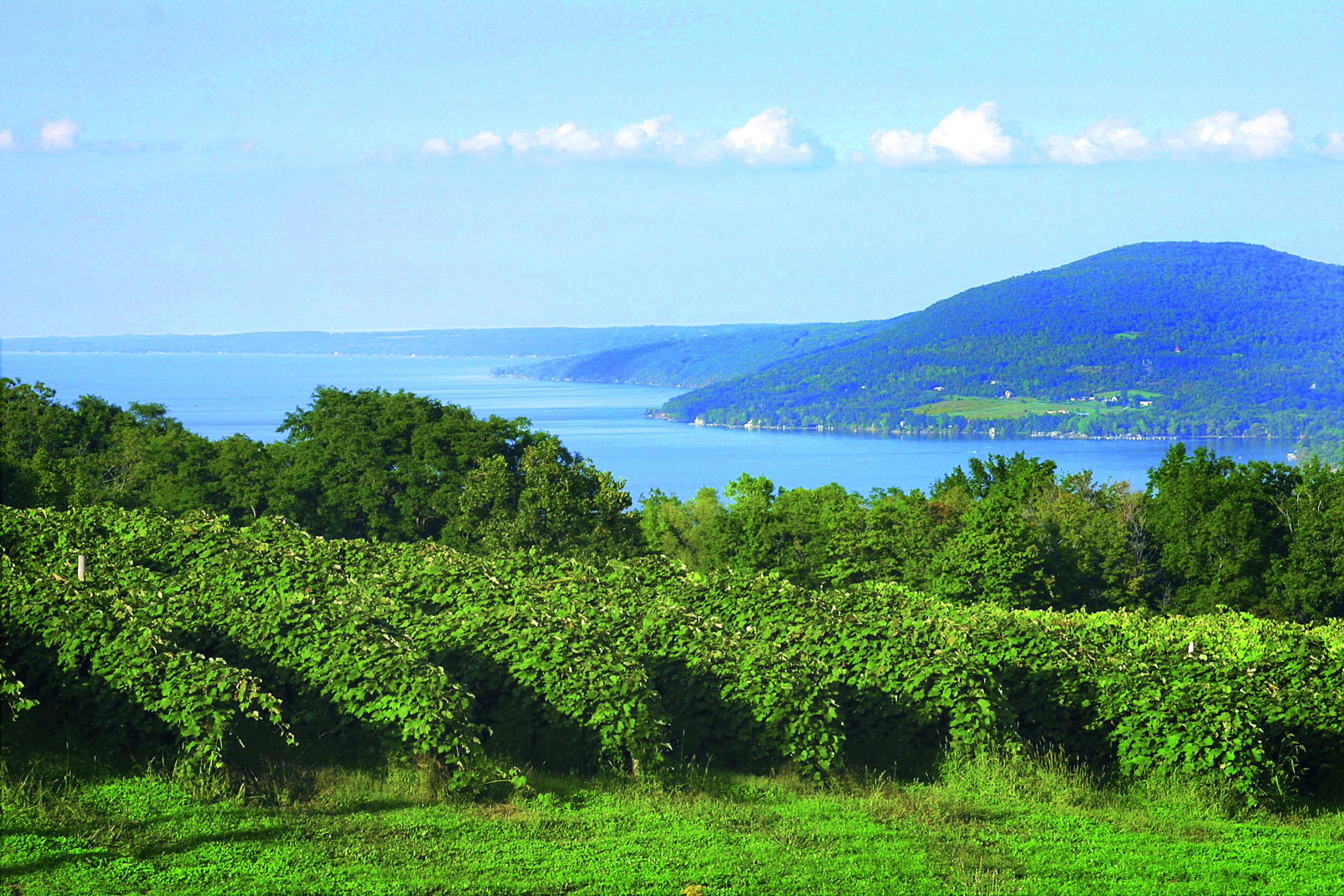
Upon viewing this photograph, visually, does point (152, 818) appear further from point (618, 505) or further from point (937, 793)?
point (618, 505)

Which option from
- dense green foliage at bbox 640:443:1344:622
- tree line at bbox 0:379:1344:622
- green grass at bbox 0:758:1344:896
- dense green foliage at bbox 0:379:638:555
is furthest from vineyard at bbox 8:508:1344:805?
dense green foliage at bbox 640:443:1344:622

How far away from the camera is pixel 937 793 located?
10977mm

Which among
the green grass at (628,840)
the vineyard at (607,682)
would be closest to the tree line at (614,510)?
the vineyard at (607,682)

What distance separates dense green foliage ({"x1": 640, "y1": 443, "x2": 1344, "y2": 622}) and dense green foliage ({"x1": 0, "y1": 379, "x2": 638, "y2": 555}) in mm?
6394

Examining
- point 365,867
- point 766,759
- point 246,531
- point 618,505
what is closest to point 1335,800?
point 766,759

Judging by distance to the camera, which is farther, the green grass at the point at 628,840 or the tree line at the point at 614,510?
the tree line at the point at 614,510

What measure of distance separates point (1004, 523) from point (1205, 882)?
93.8 feet

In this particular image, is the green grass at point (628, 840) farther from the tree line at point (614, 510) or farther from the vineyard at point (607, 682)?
the tree line at point (614, 510)

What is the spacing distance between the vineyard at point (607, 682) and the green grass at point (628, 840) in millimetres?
499

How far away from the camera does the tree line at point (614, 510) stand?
36.2m

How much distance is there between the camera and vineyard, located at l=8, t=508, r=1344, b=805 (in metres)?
10.9

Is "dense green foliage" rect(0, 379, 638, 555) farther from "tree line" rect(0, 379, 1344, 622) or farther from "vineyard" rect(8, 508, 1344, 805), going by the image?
"vineyard" rect(8, 508, 1344, 805)

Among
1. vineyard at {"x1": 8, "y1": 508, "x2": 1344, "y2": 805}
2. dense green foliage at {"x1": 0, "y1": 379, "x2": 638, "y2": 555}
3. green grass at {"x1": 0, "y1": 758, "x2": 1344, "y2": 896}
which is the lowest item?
green grass at {"x1": 0, "y1": 758, "x2": 1344, "y2": 896}

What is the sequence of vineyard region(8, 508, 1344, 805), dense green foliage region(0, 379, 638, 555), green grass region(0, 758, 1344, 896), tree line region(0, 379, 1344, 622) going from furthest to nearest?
dense green foliage region(0, 379, 638, 555) → tree line region(0, 379, 1344, 622) → vineyard region(8, 508, 1344, 805) → green grass region(0, 758, 1344, 896)
